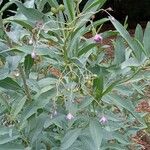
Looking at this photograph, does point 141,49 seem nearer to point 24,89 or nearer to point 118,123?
point 24,89

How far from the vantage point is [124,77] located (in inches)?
81.6

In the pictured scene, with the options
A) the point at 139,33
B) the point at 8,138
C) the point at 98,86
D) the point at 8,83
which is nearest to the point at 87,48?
the point at 98,86

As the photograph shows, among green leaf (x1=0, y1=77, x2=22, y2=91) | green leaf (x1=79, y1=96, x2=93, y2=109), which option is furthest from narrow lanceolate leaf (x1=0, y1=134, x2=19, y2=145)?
green leaf (x1=79, y1=96, x2=93, y2=109)

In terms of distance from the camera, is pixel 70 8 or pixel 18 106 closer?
pixel 70 8

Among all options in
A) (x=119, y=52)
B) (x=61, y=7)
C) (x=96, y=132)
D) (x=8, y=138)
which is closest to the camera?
(x=61, y=7)

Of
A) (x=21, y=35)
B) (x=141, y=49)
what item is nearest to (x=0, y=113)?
(x=21, y=35)

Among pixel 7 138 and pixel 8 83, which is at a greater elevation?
pixel 8 83

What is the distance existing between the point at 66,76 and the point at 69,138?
0.29 meters

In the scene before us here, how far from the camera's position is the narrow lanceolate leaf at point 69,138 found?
213cm

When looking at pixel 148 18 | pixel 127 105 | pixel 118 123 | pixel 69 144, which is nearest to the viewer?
pixel 127 105

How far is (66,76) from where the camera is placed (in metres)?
2.08

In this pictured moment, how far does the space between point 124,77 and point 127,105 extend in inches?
5.4

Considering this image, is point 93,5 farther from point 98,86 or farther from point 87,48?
point 98,86

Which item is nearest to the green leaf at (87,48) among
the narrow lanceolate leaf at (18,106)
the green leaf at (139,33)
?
the green leaf at (139,33)
